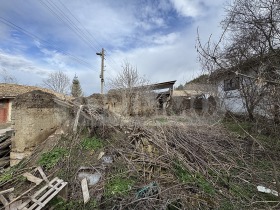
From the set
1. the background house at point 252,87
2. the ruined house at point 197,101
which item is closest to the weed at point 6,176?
the background house at point 252,87

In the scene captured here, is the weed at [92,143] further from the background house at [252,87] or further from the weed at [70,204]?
the background house at [252,87]

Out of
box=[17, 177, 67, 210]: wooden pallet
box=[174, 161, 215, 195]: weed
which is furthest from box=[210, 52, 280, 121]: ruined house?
box=[17, 177, 67, 210]: wooden pallet

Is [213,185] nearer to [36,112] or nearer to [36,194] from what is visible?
[36,194]

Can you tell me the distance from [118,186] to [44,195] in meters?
1.45

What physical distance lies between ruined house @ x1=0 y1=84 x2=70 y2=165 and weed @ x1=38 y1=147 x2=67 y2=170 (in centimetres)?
85

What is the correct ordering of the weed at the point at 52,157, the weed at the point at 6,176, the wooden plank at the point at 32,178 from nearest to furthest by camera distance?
1. the wooden plank at the point at 32,178
2. the weed at the point at 6,176
3. the weed at the point at 52,157

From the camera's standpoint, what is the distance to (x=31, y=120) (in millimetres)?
5480

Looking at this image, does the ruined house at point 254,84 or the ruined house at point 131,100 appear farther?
the ruined house at point 131,100

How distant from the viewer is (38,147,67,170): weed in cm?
466

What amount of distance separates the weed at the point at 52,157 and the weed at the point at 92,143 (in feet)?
1.87

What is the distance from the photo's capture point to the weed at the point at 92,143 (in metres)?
5.43

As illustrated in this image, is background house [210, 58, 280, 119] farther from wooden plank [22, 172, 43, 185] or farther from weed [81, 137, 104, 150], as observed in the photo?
wooden plank [22, 172, 43, 185]

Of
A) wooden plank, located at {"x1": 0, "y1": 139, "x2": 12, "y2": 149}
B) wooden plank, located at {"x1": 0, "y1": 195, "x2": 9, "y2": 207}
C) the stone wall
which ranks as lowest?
A: wooden plank, located at {"x1": 0, "y1": 195, "x2": 9, "y2": 207}

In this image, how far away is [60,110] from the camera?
6242 millimetres
